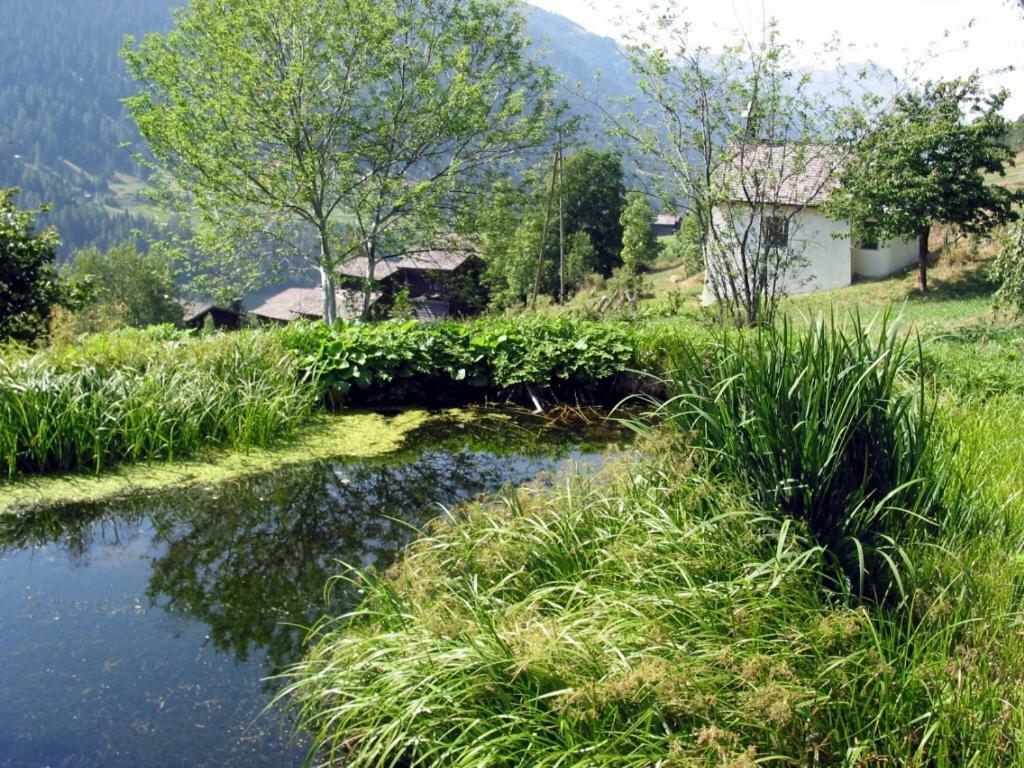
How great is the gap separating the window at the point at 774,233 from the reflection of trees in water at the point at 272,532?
6640mm

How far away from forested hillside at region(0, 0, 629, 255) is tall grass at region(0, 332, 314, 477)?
8829cm

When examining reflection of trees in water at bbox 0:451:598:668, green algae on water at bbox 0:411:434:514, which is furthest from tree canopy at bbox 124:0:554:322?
reflection of trees in water at bbox 0:451:598:668

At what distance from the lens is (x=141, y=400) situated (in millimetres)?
6469

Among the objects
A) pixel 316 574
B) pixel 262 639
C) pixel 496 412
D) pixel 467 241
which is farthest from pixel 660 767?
pixel 467 241

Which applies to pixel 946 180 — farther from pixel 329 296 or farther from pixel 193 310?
pixel 193 310

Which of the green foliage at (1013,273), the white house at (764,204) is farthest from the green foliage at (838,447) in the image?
the green foliage at (1013,273)

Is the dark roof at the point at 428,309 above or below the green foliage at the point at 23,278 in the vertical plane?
below

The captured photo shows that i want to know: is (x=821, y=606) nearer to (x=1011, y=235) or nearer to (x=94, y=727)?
(x=94, y=727)

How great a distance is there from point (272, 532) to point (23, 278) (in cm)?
667

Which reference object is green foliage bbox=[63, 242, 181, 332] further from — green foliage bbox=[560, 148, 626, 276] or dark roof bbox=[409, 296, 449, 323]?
green foliage bbox=[560, 148, 626, 276]

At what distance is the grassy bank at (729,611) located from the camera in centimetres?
252

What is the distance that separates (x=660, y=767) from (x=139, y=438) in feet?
16.6

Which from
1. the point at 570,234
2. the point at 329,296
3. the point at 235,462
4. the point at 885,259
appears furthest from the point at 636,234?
the point at 235,462

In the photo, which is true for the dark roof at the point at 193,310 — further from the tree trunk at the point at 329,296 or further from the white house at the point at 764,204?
the white house at the point at 764,204
